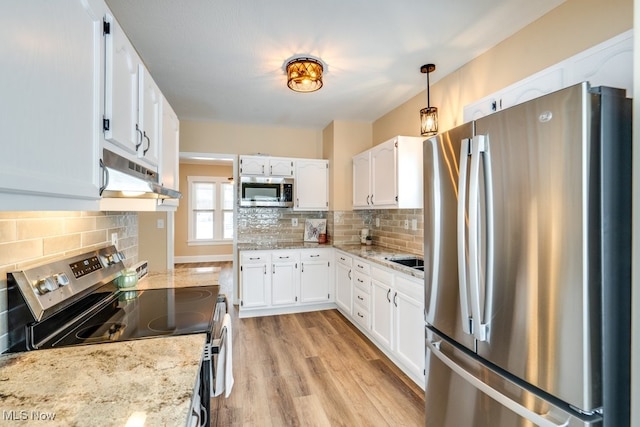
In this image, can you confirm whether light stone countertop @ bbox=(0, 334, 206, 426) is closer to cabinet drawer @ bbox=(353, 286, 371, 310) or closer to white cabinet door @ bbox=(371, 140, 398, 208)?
cabinet drawer @ bbox=(353, 286, 371, 310)

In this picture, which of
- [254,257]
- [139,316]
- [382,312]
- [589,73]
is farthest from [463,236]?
[254,257]

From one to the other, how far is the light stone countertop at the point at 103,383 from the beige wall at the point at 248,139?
337 centimetres

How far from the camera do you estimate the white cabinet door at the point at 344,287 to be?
3.47 metres

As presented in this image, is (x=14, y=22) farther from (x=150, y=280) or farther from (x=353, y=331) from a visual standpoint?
(x=353, y=331)

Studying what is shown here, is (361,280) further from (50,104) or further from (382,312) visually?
(50,104)

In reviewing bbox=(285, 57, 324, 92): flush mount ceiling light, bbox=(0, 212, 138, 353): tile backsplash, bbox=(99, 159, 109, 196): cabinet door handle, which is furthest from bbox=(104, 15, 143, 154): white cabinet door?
bbox=(285, 57, 324, 92): flush mount ceiling light

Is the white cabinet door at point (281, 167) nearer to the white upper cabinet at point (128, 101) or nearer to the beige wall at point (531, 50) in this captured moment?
the beige wall at point (531, 50)

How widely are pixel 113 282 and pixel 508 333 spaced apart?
2.06 m

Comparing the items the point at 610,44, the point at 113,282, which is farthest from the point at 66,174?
the point at 610,44

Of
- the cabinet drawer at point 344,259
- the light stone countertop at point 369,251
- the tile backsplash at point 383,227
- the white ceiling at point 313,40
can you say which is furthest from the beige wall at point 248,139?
the cabinet drawer at point 344,259

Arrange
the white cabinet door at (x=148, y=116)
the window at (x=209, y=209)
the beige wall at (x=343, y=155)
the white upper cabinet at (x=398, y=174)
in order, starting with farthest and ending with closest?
the window at (x=209, y=209)
the beige wall at (x=343, y=155)
the white upper cabinet at (x=398, y=174)
the white cabinet door at (x=148, y=116)

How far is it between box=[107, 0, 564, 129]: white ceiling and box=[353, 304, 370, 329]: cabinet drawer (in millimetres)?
2272

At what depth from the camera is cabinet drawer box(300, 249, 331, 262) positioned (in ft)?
12.5

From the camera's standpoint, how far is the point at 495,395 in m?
1.18
